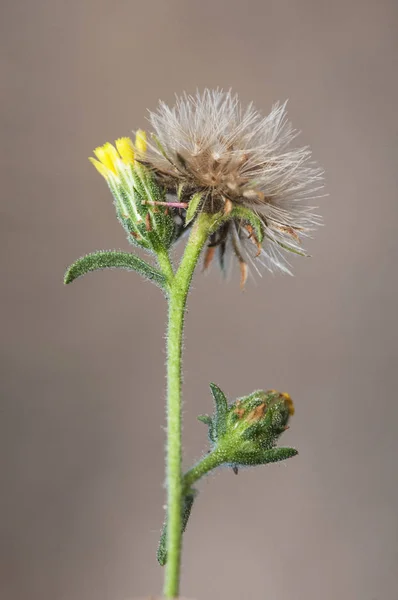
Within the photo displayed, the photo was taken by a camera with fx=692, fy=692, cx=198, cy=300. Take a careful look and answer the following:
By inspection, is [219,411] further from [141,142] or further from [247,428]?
[141,142]

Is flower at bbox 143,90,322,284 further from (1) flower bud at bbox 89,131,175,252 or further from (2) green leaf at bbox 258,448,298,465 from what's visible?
(2) green leaf at bbox 258,448,298,465

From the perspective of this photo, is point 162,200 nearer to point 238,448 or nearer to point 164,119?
point 164,119

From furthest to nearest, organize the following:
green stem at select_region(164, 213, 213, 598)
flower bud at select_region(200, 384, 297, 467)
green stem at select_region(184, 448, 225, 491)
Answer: flower bud at select_region(200, 384, 297, 467)
green stem at select_region(184, 448, 225, 491)
green stem at select_region(164, 213, 213, 598)

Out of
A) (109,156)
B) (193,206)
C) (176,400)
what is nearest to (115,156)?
(109,156)

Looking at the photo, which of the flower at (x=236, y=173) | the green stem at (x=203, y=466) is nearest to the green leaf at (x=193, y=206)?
the flower at (x=236, y=173)

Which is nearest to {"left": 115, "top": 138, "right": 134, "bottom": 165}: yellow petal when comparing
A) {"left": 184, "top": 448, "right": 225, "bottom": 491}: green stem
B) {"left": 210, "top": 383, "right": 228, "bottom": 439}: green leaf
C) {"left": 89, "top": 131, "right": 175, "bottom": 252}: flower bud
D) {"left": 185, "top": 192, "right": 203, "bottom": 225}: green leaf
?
{"left": 89, "top": 131, "right": 175, "bottom": 252}: flower bud

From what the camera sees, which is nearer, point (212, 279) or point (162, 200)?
point (162, 200)

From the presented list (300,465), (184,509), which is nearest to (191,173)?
(184,509)
